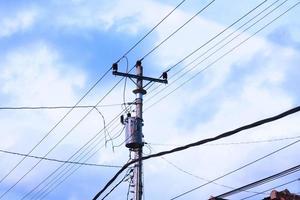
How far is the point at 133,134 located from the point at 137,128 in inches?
9.4

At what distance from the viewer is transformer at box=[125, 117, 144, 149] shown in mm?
20047

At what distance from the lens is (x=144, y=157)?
18.7 metres

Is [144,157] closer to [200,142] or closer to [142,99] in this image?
[142,99]

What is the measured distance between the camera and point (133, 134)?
2022cm

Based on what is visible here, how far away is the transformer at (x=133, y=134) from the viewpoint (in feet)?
65.8

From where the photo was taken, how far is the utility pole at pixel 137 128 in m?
19.2

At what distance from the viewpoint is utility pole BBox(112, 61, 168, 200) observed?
758 inches

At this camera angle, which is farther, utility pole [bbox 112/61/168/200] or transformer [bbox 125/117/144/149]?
transformer [bbox 125/117/144/149]

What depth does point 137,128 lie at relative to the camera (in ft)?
66.6

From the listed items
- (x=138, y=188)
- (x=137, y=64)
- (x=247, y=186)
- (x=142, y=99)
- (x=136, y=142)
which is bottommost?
(x=247, y=186)

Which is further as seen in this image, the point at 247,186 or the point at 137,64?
the point at 137,64

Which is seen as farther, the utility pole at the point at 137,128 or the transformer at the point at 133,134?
the transformer at the point at 133,134

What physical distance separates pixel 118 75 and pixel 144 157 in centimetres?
381

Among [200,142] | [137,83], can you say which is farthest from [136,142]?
[200,142]
